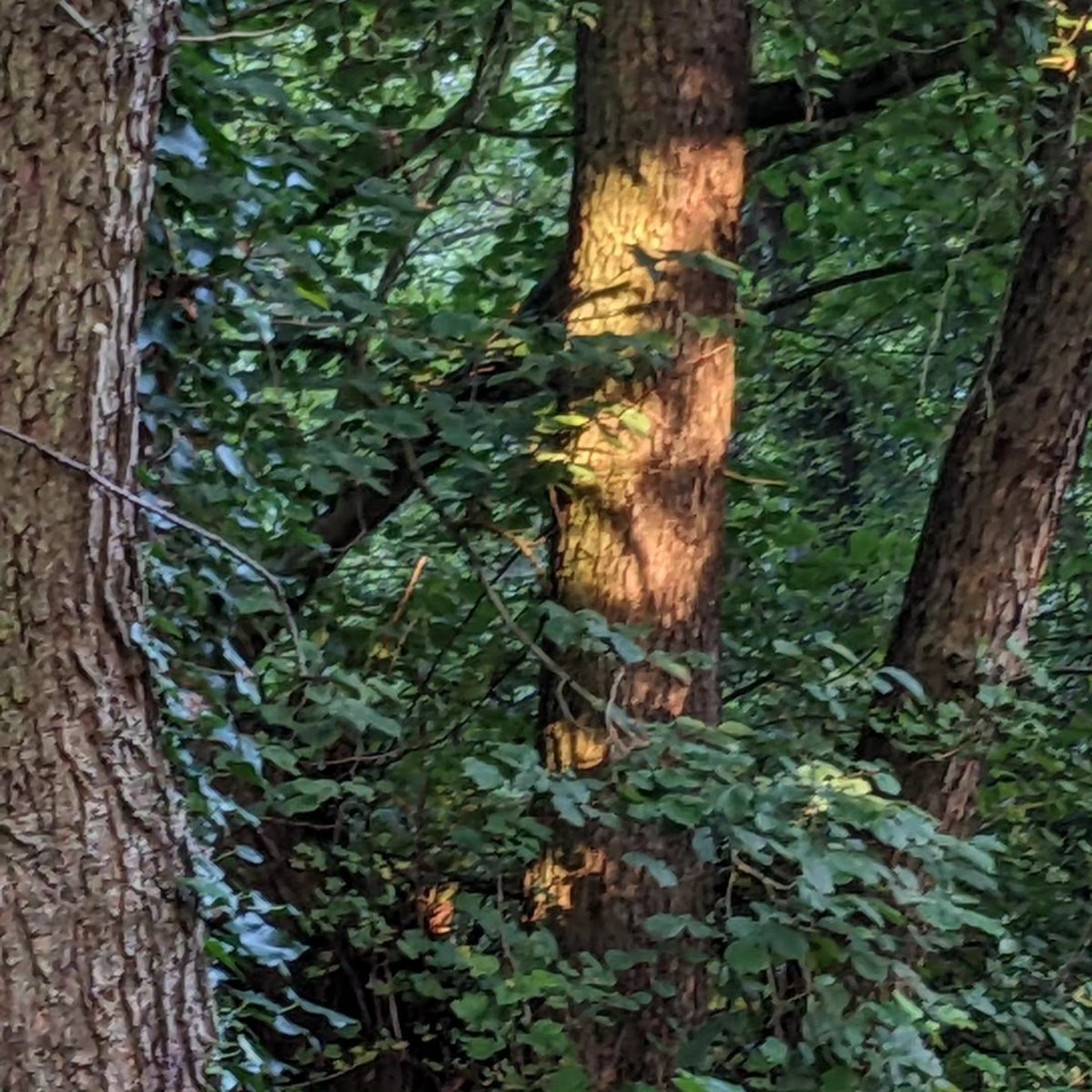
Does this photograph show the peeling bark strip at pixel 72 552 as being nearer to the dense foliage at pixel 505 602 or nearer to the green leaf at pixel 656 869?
the dense foliage at pixel 505 602

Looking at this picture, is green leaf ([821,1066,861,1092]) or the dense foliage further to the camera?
green leaf ([821,1066,861,1092])

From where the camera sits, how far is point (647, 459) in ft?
8.47

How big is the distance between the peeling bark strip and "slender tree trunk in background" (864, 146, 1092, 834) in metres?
1.82

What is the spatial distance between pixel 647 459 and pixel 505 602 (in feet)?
1.94

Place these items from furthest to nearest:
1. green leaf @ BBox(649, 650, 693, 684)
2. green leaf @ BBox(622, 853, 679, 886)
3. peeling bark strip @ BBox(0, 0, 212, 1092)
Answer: green leaf @ BBox(649, 650, 693, 684) < green leaf @ BBox(622, 853, 679, 886) < peeling bark strip @ BBox(0, 0, 212, 1092)

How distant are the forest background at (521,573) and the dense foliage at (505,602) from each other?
14 millimetres

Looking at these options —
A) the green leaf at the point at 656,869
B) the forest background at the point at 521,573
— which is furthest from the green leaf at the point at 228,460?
the green leaf at the point at 656,869

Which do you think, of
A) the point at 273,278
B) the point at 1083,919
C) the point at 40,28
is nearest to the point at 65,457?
the point at 40,28

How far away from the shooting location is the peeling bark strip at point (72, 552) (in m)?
1.49

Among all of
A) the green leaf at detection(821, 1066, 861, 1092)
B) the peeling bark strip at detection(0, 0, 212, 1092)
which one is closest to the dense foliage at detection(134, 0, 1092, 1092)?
the green leaf at detection(821, 1066, 861, 1092)

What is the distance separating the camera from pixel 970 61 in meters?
2.80

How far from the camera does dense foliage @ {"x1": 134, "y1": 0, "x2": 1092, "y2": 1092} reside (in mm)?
2131

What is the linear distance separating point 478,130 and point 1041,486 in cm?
140

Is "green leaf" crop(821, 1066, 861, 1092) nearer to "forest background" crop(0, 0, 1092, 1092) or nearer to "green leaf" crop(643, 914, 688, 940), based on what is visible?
"forest background" crop(0, 0, 1092, 1092)
